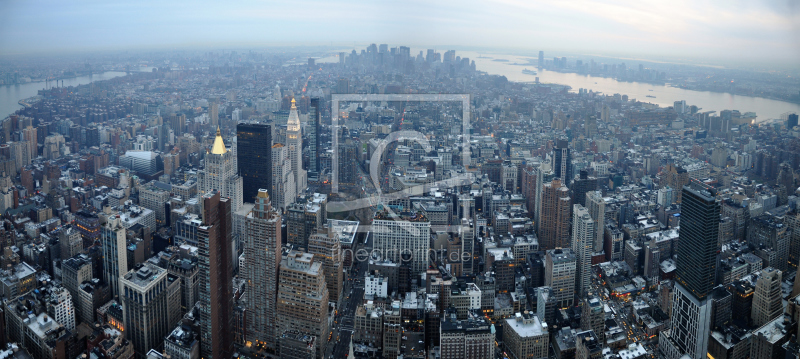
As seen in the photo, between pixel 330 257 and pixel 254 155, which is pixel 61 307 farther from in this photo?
pixel 254 155

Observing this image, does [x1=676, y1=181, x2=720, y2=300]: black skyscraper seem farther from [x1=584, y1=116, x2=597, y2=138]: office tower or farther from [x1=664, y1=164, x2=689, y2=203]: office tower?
[x1=584, y1=116, x2=597, y2=138]: office tower

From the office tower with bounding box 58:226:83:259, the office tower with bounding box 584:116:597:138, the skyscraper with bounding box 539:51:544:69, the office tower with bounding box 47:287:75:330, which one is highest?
the skyscraper with bounding box 539:51:544:69

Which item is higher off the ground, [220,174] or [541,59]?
[541,59]

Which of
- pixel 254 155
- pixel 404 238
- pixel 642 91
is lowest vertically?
pixel 404 238

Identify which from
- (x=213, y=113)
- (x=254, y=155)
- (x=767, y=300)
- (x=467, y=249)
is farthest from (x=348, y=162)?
(x=213, y=113)

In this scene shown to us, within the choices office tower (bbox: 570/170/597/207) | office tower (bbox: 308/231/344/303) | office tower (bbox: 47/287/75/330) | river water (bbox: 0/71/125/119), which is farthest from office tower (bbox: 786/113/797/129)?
river water (bbox: 0/71/125/119)

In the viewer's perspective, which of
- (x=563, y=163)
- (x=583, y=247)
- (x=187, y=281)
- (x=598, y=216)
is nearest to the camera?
(x=187, y=281)

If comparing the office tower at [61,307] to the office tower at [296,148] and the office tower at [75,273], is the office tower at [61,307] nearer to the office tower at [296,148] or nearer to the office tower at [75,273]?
the office tower at [75,273]
